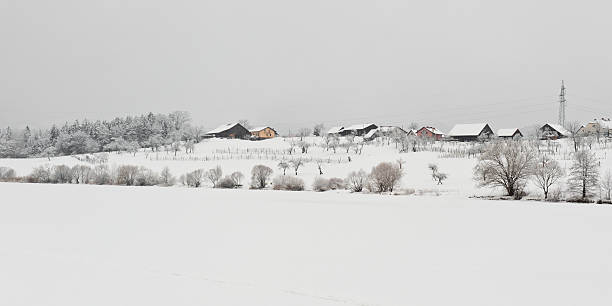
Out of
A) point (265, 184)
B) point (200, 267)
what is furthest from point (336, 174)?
point (200, 267)

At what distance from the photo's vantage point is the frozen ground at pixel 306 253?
10391 mm

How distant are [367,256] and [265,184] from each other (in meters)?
24.3

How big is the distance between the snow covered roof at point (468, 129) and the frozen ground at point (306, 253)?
2446 inches

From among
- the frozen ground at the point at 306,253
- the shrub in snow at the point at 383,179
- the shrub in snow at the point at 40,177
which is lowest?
the frozen ground at the point at 306,253

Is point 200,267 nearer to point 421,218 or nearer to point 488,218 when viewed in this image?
point 421,218

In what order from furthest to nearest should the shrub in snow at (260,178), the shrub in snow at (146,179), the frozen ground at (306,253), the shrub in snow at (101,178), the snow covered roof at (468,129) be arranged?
the snow covered roof at (468,129) → the shrub in snow at (101,178) → the shrub in snow at (146,179) → the shrub in snow at (260,178) → the frozen ground at (306,253)

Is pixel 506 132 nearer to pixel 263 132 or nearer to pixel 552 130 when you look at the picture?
pixel 552 130

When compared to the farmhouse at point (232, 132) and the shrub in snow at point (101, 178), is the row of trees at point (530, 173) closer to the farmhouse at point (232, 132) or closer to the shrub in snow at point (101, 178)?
the shrub in snow at point (101, 178)

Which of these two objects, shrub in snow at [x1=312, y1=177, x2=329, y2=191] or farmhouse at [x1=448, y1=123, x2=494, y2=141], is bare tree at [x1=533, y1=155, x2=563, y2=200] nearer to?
shrub in snow at [x1=312, y1=177, x2=329, y2=191]

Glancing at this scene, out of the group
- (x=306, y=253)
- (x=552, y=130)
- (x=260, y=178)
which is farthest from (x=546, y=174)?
(x=552, y=130)

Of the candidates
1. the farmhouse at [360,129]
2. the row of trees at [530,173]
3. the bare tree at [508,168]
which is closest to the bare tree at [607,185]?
the row of trees at [530,173]

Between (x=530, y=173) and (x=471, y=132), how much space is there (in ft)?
180

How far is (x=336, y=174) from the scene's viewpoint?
139ft

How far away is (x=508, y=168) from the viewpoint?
29.6 m
